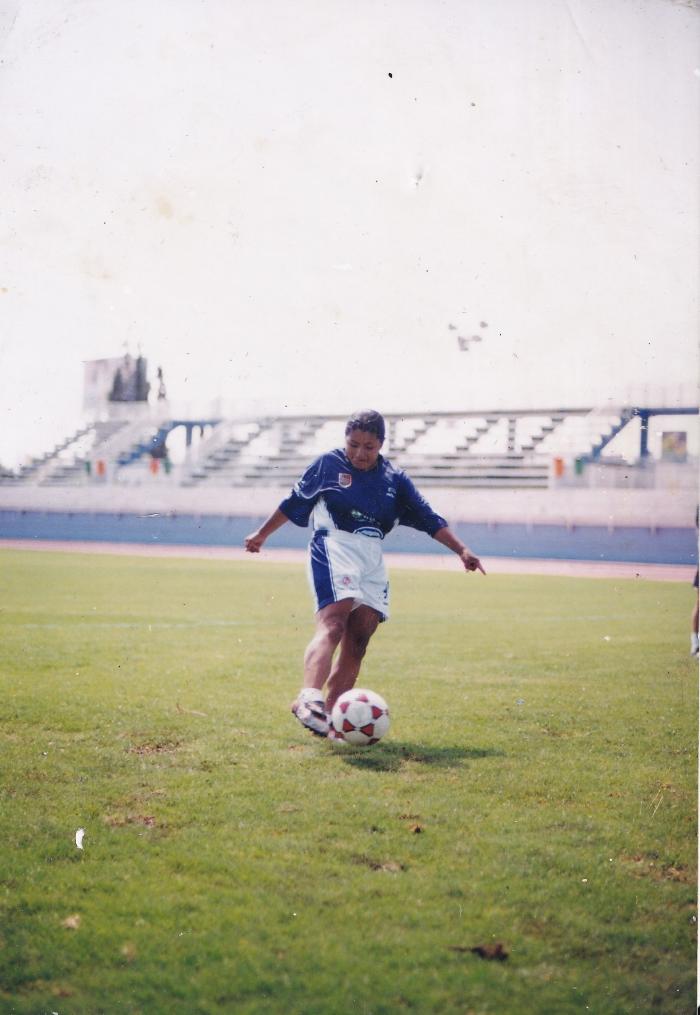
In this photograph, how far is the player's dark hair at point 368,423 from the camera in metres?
4.23

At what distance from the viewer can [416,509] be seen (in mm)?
4570

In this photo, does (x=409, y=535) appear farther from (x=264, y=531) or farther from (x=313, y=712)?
(x=313, y=712)

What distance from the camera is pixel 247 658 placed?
6.58 metres

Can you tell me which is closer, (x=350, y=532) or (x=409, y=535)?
(x=350, y=532)

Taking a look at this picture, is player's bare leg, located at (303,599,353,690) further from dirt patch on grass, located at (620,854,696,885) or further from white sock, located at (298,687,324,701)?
dirt patch on grass, located at (620,854,696,885)

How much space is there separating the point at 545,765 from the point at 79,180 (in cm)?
383

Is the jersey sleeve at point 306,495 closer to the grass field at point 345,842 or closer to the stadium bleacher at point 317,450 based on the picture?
the grass field at point 345,842

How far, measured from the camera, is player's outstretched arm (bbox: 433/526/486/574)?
171 inches

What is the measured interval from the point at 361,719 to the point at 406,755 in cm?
24

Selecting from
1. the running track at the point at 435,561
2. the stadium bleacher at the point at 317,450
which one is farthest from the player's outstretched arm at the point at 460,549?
the stadium bleacher at the point at 317,450

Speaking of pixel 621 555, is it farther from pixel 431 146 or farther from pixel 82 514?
pixel 431 146

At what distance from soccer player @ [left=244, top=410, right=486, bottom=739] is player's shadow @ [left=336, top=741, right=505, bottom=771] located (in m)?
0.33

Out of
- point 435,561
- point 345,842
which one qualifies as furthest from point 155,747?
point 435,561

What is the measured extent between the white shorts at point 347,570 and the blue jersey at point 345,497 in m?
0.05
